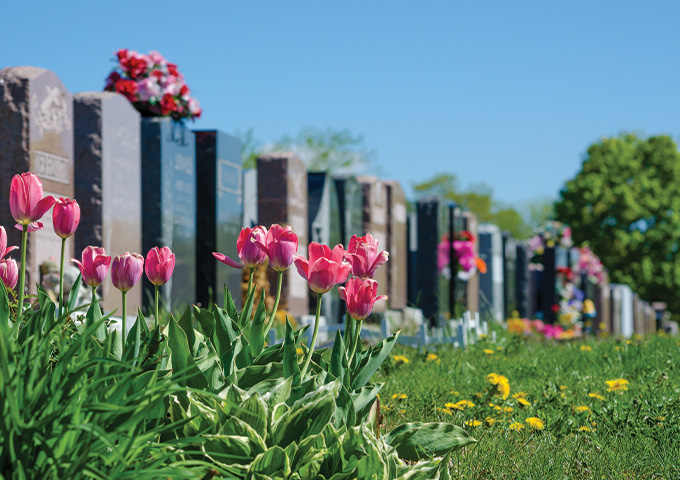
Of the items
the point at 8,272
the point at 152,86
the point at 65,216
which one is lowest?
the point at 8,272

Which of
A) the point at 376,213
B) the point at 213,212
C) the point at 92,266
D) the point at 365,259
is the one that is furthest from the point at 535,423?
the point at 376,213

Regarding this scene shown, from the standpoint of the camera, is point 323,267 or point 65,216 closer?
point 323,267

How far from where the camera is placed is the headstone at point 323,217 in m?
10.5

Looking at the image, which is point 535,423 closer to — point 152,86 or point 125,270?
point 125,270

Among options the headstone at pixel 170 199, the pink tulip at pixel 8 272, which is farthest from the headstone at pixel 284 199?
the pink tulip at pixel 8 272

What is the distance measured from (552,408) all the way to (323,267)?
7.47 ft

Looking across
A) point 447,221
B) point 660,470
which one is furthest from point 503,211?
point 660,470

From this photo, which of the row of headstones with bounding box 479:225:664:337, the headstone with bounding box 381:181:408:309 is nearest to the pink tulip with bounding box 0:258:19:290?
the headstone with bounding box 381:181:408:309

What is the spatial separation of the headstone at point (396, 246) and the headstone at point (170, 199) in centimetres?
472

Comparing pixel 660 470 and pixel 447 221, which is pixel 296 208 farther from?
pixel 660 470

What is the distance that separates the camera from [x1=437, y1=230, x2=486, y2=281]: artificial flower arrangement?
13586mm

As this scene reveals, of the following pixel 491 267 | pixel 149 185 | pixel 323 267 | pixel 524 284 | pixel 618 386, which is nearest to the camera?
pixel 323 267

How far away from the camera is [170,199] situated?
8453 mm

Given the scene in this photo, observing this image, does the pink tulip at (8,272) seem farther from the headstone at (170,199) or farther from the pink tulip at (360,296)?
the headstone at (170,199)
